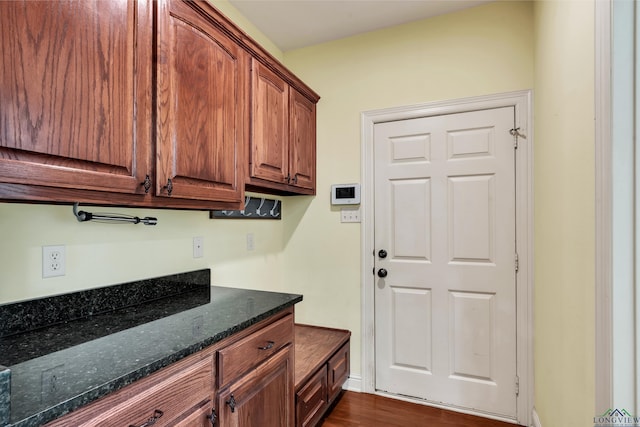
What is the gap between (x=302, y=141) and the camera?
2400mm

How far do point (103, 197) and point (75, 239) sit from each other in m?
0.36

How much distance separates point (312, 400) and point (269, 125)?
5.44 ft

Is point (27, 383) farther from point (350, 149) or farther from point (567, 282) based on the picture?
point (350, 149)

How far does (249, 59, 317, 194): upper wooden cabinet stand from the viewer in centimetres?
186

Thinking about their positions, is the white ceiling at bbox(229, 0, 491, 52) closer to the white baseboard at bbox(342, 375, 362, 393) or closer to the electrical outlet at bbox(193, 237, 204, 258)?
the electrical outlet at bbox(193, 237, 204, 258)

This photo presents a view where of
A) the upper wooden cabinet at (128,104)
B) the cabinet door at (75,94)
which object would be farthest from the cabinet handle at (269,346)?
the cabinet door at (75,94)

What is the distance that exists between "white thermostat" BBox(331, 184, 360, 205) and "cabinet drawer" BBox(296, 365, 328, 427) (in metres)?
1.17

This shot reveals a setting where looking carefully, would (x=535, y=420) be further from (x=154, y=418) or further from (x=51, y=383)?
(x=51, y=383)

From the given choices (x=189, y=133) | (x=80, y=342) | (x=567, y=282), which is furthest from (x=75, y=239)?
(x=567, y=282)

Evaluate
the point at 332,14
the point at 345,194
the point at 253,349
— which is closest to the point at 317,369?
the point at 253,349

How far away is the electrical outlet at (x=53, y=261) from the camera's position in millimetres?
1199

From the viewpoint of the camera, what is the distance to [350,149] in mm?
2541

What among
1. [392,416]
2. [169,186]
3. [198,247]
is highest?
[169,186]

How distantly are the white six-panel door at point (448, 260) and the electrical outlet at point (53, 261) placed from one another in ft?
6.11
